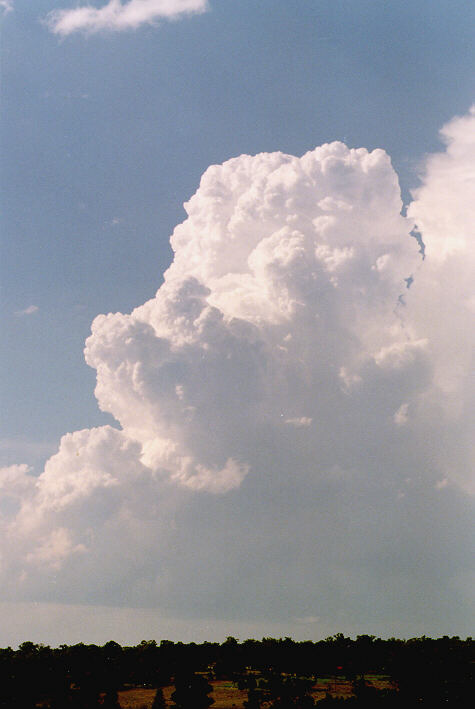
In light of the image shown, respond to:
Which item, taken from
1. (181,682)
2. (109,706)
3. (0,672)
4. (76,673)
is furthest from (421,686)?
(0,672)

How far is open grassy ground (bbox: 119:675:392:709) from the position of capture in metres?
129

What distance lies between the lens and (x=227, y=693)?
144m

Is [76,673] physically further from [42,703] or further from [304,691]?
[304,691]

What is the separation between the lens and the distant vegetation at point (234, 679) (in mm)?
113375

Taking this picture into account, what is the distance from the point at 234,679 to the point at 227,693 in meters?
22.2

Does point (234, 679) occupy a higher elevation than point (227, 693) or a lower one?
higher

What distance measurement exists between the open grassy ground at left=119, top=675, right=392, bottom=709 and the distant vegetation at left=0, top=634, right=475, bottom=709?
218 millimetres

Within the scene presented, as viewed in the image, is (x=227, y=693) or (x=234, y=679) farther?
(x=234, y=679)

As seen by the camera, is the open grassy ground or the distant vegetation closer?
the distant vegetation

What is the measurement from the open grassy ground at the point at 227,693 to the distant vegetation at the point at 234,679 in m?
0.22

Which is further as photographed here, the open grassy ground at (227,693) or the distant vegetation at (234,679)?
the open grassy ground at (227,693)

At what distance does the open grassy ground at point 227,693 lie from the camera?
129000 mm

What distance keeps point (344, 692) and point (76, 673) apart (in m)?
55.3

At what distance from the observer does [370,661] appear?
629ft
